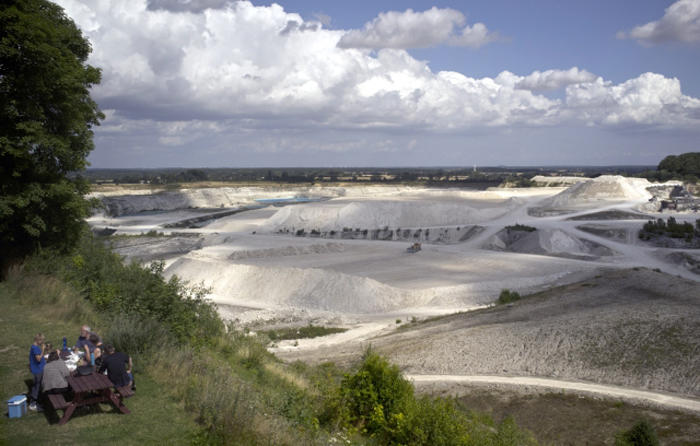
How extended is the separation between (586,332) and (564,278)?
18032 mm

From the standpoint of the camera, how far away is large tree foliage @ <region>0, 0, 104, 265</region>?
14.3 m

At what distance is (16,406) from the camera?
284 inches

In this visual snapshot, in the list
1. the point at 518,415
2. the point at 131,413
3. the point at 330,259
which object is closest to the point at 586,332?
the point at 518,415

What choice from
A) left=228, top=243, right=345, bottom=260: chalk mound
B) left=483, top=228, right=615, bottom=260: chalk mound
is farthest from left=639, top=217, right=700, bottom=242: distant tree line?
left=228, top=243, right=345, bottom=260: chalk mound

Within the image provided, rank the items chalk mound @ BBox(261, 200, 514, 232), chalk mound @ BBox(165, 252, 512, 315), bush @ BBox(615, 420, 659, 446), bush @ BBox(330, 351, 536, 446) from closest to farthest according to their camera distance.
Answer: bush @ BBox(330, 351, 536, 446), bush @ BBox(615, 420, 659, 446), chalk mound @ BBox(165, 252, 512, 315), chalk mound @ BBox(261, 200, 514, 232)

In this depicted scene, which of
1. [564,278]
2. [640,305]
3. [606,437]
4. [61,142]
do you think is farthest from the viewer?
[564,278]

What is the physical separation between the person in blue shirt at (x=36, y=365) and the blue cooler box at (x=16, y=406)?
0.69 feet

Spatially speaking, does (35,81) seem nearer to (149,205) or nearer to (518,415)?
(518,415)

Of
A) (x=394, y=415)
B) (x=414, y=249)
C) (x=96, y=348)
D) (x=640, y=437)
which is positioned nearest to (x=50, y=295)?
(x=96, y=348)

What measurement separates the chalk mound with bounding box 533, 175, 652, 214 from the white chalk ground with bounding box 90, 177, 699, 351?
6.6 inches

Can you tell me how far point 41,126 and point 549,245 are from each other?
45.4 meters

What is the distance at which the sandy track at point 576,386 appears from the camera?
1402 centimetres

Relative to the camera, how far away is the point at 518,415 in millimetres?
14070

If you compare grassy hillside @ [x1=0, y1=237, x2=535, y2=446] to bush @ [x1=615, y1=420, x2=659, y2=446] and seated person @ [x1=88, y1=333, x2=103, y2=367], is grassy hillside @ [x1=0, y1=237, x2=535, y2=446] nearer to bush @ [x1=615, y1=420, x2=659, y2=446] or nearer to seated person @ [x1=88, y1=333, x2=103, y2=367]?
seated person @ [x1=88, y1=333, x2=103, y2=367]
